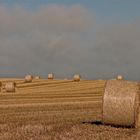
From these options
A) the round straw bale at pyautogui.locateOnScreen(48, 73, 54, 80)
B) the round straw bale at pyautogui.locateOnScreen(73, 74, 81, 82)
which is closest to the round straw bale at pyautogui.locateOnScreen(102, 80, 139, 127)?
the round straw bale at pyautogui.locateOnScreen(73, 74, 81, 82)

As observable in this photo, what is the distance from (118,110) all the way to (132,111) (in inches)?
17.7

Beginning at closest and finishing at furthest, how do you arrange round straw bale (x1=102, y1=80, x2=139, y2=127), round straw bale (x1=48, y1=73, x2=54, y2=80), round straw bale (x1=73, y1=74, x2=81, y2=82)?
round straw bale (x1=102, y1=80, x2=139, y2=127) → round straw bale (x1=73, y1=74, x2=81, y2=82) → round straw bale (x1=48, y1=73, x2=54, y2=80)

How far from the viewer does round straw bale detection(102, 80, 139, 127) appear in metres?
13.6

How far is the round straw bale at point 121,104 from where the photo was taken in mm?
13586

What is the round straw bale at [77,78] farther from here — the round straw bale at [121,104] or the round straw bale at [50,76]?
the round straw bale at [121,104]

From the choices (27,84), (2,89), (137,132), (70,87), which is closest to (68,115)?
(137,132)

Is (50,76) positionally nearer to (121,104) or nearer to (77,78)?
(77,78)

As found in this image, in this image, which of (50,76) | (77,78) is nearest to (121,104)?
(77,78)

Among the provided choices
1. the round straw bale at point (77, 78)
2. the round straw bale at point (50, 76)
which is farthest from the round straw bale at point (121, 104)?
the round straw bale at point (50, 76)

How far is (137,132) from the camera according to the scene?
500 inches

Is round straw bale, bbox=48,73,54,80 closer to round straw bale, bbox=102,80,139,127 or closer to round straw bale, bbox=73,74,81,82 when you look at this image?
round straw bale, bbox=73,74,81,82

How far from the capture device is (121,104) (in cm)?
1380

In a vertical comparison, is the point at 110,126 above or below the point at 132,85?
below

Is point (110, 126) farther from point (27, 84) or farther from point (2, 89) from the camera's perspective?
point (27, 84)
